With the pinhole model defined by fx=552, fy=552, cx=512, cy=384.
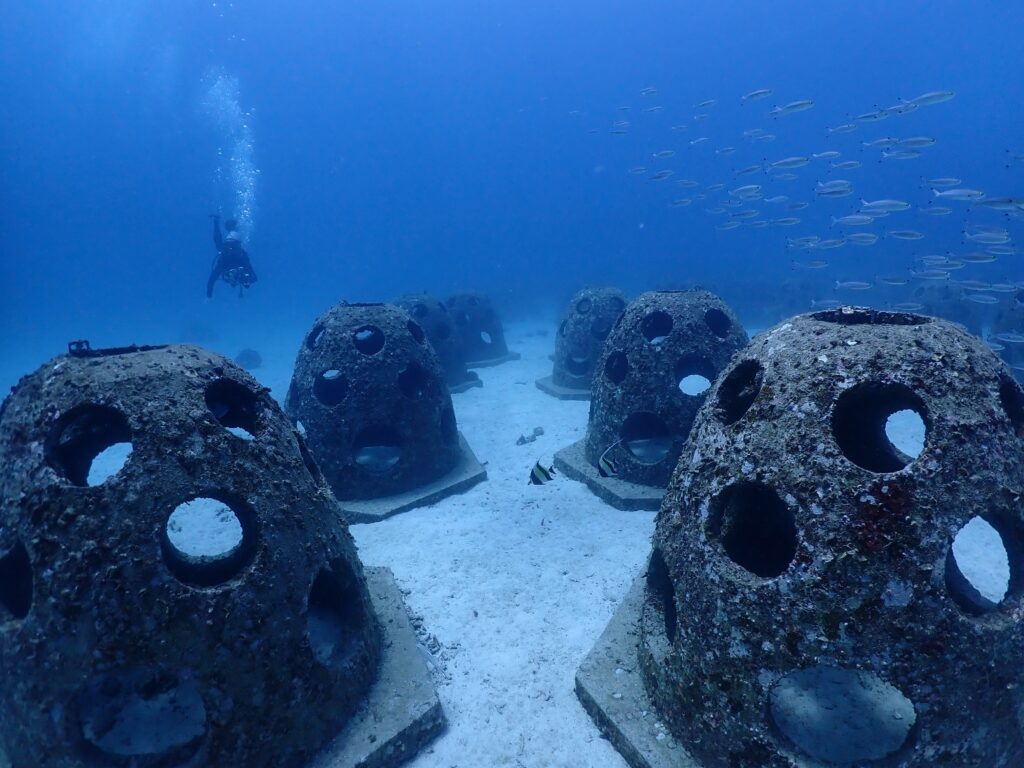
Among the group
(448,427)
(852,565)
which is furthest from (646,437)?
(852,565)

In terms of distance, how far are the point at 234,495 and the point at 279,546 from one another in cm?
51

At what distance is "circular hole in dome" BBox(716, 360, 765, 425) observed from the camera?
4.73m

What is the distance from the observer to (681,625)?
4.25 m

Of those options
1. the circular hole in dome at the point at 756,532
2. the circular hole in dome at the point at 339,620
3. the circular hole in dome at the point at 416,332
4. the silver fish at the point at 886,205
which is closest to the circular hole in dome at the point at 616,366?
the circular hole in dome at the point at 416,332

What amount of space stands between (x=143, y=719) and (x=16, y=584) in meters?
1.51

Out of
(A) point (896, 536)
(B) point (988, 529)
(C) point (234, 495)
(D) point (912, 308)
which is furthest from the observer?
(D) point (912, 308)

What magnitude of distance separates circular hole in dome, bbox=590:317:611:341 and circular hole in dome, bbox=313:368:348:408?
8.12 metres

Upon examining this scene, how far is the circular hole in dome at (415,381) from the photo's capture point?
1003 centimetres

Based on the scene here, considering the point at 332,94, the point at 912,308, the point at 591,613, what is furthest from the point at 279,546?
the point at 332,94

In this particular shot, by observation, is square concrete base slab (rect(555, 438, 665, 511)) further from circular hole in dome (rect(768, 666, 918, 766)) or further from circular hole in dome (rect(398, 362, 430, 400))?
circular hole in dome (rect(768, 666, 918, 766))

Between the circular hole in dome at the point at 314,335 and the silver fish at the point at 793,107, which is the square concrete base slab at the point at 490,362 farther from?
the silver fish at the point at 793,107

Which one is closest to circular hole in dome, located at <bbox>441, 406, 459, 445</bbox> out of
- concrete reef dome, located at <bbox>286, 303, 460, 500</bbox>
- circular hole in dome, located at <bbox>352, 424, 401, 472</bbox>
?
concrete reef dome, located at <bbox>286, 303, 460, 500</bbox>

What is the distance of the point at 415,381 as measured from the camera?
1031 centimetres

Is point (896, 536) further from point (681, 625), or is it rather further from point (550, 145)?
point (550, 145)
